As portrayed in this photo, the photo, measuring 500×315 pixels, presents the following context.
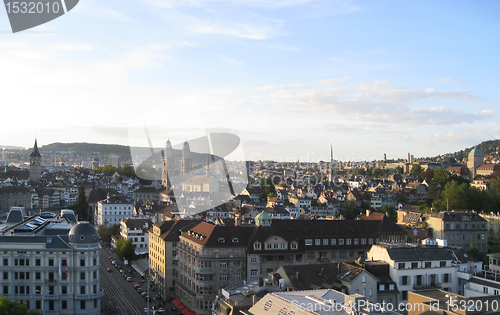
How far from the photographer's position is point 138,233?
70562 millimetres

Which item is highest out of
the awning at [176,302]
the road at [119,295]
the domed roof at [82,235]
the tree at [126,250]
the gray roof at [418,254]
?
the domed roof at [82,235]

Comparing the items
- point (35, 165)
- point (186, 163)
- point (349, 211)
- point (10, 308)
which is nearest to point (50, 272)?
point (10, 308)

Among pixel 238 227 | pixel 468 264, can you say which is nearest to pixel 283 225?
pixel 238 227

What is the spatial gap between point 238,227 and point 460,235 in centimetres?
3144

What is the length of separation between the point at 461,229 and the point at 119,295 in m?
40.1

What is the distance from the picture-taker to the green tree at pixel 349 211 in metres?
98.6

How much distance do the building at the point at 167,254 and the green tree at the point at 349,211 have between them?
49.8 meters

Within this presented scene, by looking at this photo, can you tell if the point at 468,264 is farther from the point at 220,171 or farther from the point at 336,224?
the point at 220,171

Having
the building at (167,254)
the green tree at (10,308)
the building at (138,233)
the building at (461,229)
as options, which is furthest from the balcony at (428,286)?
the building at (138,233)

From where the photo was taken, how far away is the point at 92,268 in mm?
39906

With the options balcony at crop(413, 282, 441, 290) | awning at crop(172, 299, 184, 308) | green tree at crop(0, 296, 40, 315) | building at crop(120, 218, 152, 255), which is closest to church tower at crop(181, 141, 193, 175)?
building at crop(120, 218, 152, 255)

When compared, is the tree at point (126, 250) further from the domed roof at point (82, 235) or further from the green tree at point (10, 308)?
the green tree at point (10, 308)

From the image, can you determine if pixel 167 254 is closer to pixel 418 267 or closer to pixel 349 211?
pixel 418 267

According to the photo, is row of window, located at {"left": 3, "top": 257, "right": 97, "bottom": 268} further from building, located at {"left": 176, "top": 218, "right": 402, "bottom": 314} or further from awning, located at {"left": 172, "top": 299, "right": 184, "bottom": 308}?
awning, located at {"left": 172, "top": 299, "right": 184, "bottom": 308}
